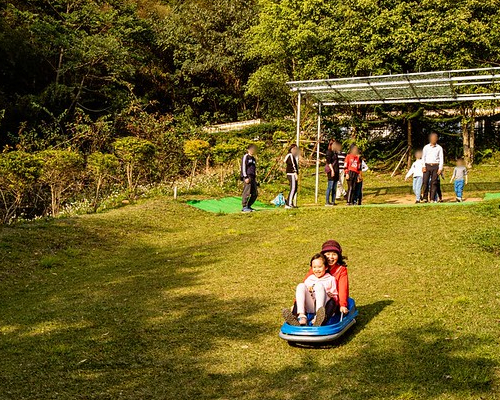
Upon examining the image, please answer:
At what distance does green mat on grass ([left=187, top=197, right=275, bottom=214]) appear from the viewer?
17.0 meters

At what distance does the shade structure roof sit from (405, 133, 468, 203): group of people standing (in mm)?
1463

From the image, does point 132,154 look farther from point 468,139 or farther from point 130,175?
point 468,139

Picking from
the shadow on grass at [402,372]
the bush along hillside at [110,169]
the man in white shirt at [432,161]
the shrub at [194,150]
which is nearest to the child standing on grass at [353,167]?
the man in white shirt at [432,161]

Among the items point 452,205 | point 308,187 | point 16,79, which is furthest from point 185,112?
point 452,205

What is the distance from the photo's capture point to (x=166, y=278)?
31.7ft

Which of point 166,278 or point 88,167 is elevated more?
point 88,167

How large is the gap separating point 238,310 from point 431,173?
951 cm

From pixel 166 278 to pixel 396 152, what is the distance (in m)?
21.1

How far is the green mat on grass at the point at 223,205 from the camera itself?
16973 millimetres

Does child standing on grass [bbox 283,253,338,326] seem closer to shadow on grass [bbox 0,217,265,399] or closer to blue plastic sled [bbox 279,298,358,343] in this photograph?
blue plastic sled [bbox 279,298,358,343]

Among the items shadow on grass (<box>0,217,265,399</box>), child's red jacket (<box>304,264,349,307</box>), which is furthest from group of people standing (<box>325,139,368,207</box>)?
child's red jacket (<box>304,264,349,307</box>)

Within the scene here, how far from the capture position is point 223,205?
17.7 meters

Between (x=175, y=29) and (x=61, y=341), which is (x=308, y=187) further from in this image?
(x=175, y=29)

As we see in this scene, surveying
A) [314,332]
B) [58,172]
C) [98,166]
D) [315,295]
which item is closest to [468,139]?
[98,166]
